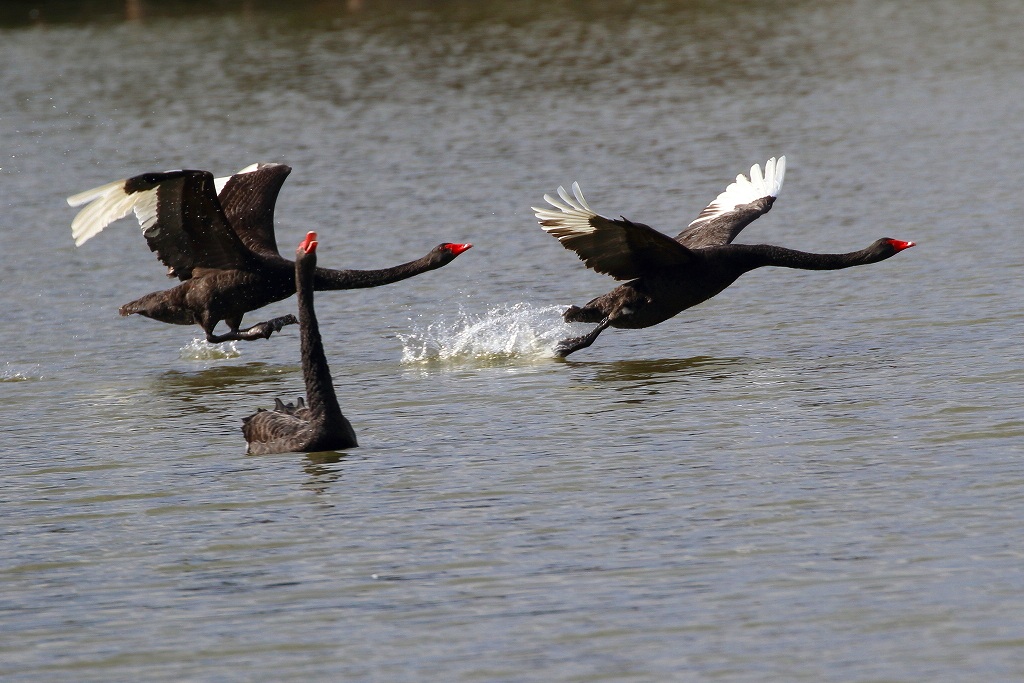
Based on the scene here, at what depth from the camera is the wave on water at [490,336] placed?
492 inches

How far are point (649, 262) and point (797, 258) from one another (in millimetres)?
1169

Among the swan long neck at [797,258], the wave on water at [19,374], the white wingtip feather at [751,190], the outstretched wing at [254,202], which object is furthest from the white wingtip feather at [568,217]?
the wave on water at [19,374]

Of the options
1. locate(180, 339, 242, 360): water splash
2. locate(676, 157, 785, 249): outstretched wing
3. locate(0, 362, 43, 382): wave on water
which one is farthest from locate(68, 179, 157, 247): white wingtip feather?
locate(676, 157, 785, 249): outstretched wing

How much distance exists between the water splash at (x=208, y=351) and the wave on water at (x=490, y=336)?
1.39 meters

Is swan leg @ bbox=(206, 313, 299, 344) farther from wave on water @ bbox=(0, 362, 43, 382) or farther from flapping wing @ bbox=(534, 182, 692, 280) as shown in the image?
flapping wing @ bbox=(534, 182, 692, 280)

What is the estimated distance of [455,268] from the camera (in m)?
15.8

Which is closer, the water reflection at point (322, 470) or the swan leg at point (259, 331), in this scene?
the water reflection at point (322, 470)

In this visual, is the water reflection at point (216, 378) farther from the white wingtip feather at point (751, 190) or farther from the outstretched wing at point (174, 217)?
the white wingtip feather at point (751, 190)

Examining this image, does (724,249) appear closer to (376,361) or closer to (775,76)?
(376,361)

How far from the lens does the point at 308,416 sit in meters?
9.30

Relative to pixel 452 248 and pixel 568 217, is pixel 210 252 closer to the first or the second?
pixel 452 248

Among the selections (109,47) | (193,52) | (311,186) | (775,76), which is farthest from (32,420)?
(109,47)

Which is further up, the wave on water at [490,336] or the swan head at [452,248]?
the swan head at [452,248]

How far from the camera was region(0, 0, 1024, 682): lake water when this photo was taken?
6.30 m
